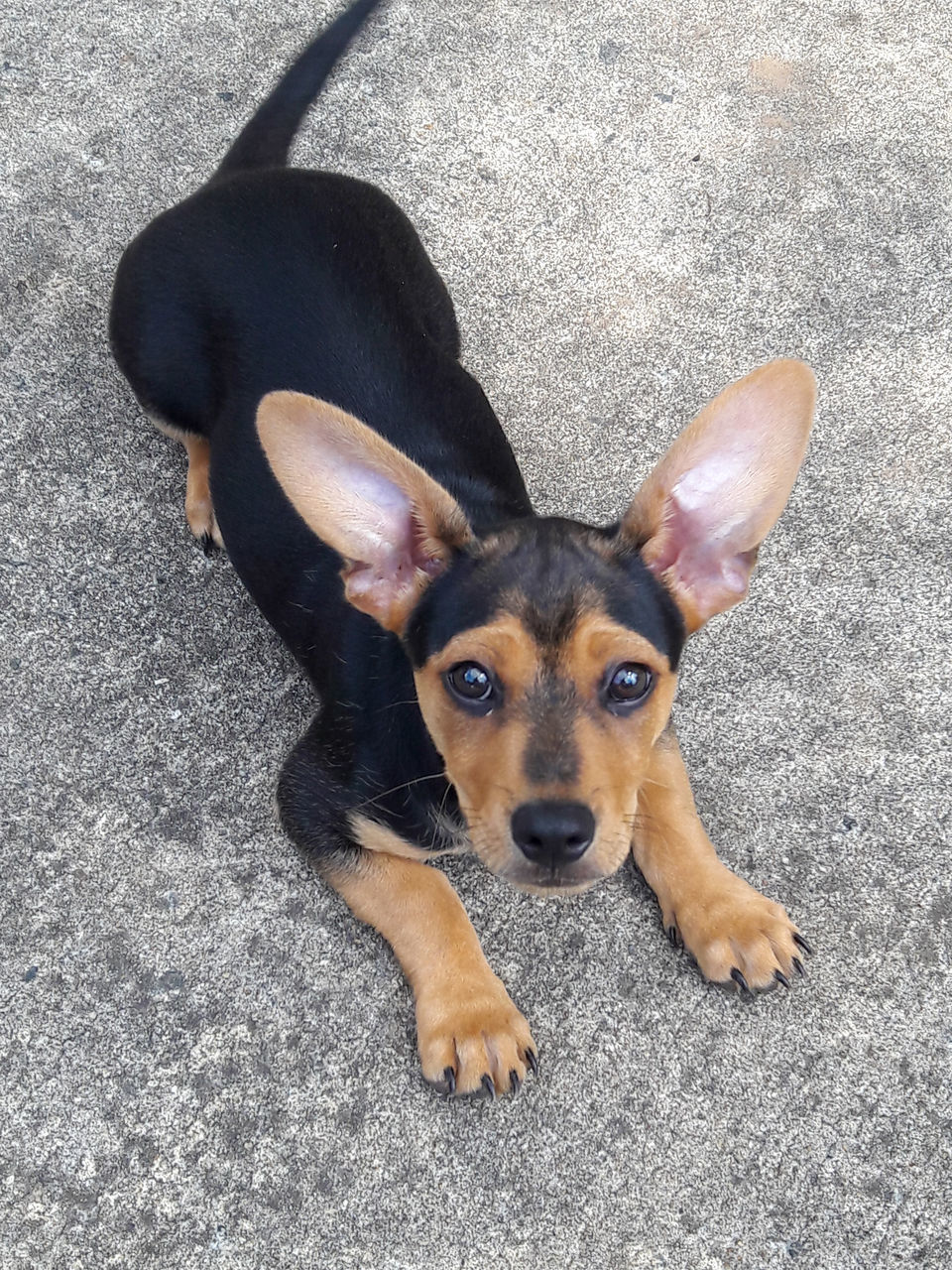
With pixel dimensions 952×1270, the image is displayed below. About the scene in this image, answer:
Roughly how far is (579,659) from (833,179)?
11.4 ft

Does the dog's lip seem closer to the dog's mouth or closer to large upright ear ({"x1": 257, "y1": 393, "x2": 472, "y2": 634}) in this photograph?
the dog's mouth

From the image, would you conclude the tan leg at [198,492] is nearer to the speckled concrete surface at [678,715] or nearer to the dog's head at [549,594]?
the speckled concrete surface at [678,715]

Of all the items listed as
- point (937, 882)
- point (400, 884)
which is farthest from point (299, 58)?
point (937, 882)

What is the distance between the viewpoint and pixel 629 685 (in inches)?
95.9

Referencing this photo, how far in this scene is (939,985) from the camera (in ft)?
10.3

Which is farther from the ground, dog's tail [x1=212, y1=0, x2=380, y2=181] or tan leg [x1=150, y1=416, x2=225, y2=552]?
dog's tail [x1=212, y1=0, x2=380, y2=181]

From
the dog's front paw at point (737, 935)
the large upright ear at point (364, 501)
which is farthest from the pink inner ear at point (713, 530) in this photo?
the dog's front paw at point (737, 935)

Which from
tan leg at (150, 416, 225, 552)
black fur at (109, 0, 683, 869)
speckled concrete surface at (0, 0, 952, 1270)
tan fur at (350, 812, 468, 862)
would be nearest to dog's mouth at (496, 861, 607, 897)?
black fur at (109, 0, 683, 869)

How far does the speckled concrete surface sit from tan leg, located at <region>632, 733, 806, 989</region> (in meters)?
0.12

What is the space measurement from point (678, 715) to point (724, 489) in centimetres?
132

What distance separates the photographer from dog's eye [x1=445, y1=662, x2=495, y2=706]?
2400mm

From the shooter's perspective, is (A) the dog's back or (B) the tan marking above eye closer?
(B) the tan marking above eye

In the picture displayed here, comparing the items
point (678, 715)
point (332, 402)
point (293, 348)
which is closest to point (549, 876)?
point (678, 715)

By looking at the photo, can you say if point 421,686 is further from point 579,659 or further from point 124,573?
point 124,573
